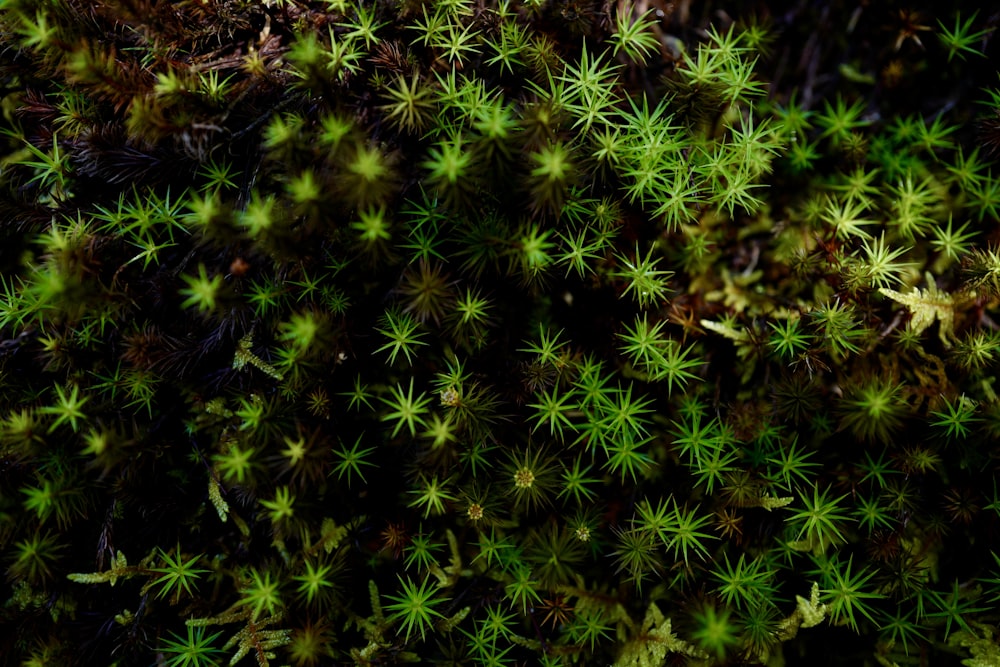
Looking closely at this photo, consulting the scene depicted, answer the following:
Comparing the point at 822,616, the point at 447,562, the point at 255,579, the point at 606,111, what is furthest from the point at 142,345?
the point at 822,616

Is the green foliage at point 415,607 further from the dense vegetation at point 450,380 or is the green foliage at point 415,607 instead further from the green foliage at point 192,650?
the green foliage at point 192,650

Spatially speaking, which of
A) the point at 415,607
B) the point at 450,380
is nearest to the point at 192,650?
the point at 415,607

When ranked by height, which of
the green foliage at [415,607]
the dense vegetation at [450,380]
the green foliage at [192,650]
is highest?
the dense vegetation at [450,380]

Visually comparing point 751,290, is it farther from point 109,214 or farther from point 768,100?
point 109,214

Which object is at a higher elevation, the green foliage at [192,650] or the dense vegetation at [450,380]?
the dense vegetation at [450,380]

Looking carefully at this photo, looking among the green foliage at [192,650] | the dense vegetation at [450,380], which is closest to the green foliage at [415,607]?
the dense vegetation at [450,380]

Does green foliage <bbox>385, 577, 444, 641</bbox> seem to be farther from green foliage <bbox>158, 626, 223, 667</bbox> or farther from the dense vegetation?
green foliage <bbox>158, 626, 223, 667</bbox>

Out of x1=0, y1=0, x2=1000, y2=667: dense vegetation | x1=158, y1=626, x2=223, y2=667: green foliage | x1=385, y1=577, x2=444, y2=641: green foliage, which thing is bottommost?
x1=158, y1=626, x2=223, y2=667: green foliage

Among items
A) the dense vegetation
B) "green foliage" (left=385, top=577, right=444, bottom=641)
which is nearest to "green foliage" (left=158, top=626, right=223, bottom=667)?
the dense vegetation

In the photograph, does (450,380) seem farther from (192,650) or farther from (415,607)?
(192,650)

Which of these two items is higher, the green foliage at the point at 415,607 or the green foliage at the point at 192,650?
the green foliage at the point at 415,607
